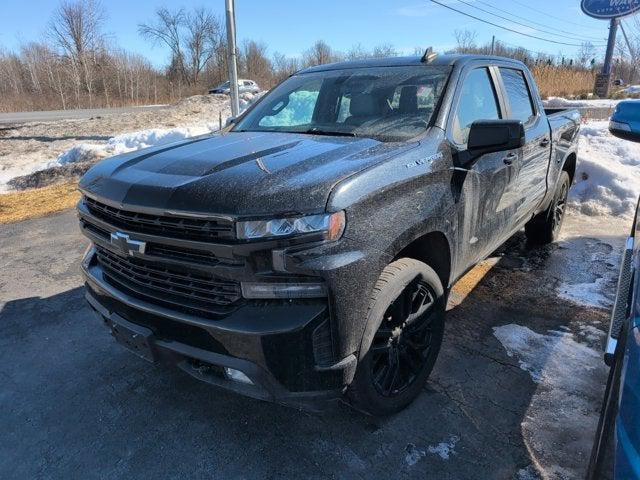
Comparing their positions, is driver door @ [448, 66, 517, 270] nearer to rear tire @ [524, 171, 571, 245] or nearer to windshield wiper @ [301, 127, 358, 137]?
windshield wiper @ [301, 127, 358, 137]

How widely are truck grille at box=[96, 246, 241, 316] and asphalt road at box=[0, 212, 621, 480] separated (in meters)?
0.81

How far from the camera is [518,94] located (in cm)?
421

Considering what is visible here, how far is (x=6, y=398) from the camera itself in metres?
2.96

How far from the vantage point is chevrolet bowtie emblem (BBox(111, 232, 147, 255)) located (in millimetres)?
2291

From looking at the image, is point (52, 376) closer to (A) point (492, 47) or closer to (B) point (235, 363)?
(B) point (235, 363)

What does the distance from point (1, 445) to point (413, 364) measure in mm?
2232

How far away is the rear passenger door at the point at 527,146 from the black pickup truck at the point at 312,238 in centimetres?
50

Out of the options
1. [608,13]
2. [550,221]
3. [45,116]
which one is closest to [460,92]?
[550,221]

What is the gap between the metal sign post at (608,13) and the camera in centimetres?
2173

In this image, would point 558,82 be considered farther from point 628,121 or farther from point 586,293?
point 628,121

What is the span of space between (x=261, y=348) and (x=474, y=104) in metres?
2.32

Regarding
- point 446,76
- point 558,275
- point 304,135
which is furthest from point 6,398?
point 558,275

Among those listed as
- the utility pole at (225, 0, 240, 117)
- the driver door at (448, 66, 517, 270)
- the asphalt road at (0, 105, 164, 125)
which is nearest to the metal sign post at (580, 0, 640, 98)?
the utility pole at (225, 0, 240, 117)

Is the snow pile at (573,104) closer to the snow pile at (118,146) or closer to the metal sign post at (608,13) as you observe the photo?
the metal sign post at (608,13)
